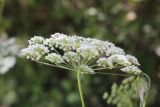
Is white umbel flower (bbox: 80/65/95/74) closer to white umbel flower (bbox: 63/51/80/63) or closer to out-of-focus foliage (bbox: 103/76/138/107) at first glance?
white umbel flower (bbox: 63/51/80/63)

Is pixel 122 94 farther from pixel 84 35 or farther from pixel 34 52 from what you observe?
pixel 84 35

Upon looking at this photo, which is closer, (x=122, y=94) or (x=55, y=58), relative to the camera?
(x=55, y=58)

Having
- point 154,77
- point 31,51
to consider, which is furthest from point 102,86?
point 31,51

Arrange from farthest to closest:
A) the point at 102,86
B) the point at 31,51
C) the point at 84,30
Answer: the point at 84,30 < the point at 102,86 < the point at 31,51

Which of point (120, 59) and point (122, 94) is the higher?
point (122, 94)

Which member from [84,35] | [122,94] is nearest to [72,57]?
[122,94]

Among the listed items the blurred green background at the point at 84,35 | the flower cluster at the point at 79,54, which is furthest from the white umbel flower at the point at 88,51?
the blurred green background at the point at 84,35

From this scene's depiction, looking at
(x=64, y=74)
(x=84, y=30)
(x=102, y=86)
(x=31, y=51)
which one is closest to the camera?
(x=31, y=51)

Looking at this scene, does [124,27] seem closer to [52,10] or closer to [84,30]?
[84,30]

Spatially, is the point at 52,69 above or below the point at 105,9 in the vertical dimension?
below

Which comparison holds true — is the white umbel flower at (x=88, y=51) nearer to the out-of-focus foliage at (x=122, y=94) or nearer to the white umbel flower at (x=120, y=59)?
the white umbel flower at (x=120, y=59)
